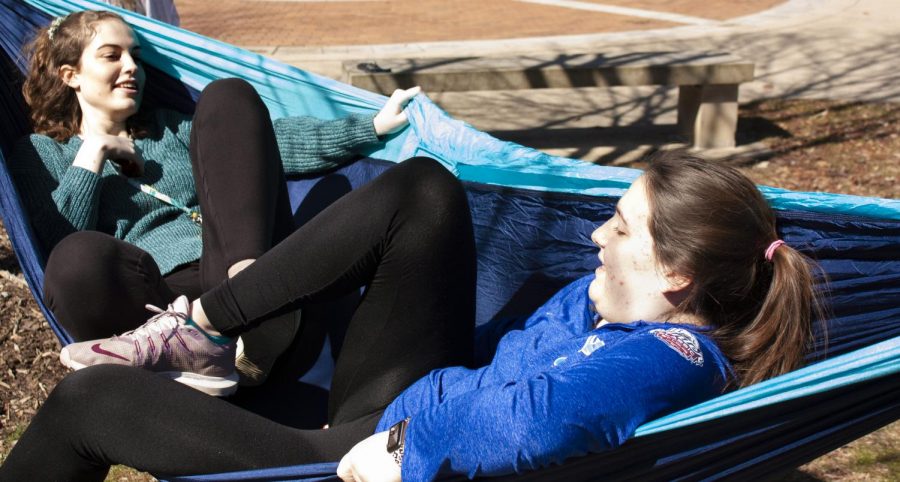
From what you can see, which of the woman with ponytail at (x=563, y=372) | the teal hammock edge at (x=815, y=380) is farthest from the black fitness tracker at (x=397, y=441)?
the teal hammock edge at (x=815, y=380)

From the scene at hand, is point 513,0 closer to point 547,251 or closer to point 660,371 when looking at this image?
point 547,251

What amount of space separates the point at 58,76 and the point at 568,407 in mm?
1752

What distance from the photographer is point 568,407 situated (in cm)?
136

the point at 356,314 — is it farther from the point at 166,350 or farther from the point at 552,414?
the point at 552,414

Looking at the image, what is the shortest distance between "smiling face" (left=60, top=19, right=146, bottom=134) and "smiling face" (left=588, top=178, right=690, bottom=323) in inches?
55.0

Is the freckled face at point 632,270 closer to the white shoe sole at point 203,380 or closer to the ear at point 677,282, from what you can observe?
the ear at point 677,282

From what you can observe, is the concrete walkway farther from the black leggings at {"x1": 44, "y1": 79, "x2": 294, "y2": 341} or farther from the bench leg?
the black leggings at {"x1": 44, "y1": 79, "x2": 294, "y2": 341}

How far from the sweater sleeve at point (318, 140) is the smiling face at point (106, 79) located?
38 cm

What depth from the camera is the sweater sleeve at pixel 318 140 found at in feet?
8.59

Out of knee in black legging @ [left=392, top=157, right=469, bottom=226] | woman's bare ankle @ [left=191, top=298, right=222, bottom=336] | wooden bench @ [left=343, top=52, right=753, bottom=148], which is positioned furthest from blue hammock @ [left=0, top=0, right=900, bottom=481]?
wooden bench @ [left=343, top=52, right=753, bottom=148]

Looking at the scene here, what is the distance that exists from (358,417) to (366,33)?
675 centimetres

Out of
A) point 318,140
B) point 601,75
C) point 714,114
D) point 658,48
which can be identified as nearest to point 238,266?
point 318,140

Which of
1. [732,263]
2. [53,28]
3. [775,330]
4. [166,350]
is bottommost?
[166,350]

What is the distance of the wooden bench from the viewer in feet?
15.2
